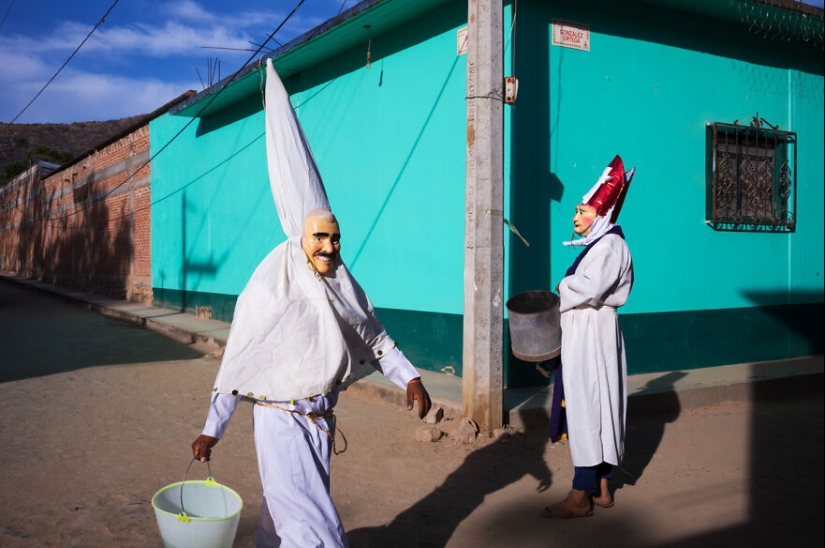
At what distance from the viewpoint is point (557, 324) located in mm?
4387

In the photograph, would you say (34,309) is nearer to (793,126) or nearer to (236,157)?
(236,157)

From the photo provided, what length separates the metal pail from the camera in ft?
14.4

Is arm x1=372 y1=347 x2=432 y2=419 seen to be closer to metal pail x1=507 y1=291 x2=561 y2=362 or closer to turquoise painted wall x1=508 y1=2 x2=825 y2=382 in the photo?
metal pail x1=507 y1=291 x2=561 y2=362

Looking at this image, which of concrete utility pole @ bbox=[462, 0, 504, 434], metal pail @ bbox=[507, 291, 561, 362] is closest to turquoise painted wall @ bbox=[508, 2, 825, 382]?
concrete utility pole @ bbox=[462, 0, 504, 434]

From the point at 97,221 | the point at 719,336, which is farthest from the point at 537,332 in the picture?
the point at 97,221

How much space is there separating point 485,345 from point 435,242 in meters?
2.38

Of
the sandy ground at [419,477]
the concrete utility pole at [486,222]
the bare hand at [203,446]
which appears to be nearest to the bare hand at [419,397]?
the bare hand at [203,446]

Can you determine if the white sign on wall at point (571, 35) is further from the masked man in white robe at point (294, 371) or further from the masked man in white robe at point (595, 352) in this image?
the masked man in white robe at point (294, 371)

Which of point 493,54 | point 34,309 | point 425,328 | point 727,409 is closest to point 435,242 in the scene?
point 425,328

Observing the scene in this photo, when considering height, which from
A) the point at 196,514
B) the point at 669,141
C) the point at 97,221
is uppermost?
the point at 97,221

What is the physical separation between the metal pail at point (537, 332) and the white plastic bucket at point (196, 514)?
2.21m

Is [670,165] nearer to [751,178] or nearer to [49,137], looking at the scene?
[751,178]

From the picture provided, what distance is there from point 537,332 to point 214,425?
7.85 ft

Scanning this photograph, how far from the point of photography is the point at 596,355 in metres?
4.03
